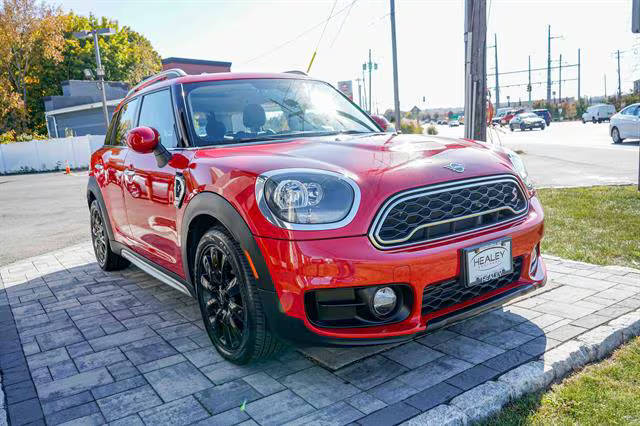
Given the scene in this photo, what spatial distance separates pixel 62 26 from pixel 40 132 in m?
8.72

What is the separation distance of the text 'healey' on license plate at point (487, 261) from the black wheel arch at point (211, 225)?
98 centimetres

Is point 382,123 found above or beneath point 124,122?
beneath

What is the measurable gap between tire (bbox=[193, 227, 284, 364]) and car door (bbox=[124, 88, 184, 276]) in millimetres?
441

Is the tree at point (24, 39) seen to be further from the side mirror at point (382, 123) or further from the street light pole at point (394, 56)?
the side mirror at point (382, 123)

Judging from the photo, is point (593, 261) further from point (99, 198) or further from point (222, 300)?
point (99, 198)

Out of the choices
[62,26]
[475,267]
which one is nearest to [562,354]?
[475,267]

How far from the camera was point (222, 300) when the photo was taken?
3.01m

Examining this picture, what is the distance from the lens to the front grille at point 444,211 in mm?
2506

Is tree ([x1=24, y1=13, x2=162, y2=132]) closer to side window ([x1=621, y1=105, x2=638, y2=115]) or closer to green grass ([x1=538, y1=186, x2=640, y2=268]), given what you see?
side window ([x1=621, y1=105, x2=638, y2=115])

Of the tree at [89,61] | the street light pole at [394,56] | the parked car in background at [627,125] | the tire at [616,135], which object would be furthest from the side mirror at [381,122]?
the tree at [89,61]

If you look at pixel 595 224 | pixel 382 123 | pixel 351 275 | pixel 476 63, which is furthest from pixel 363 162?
pixel 476 63

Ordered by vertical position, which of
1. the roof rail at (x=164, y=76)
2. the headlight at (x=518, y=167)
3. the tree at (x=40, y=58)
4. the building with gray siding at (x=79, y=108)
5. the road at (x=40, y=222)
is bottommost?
the road at (x=40, y=222)

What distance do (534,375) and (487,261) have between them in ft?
1.98

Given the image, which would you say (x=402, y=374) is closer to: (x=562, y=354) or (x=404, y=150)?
(x=562, y=354)
